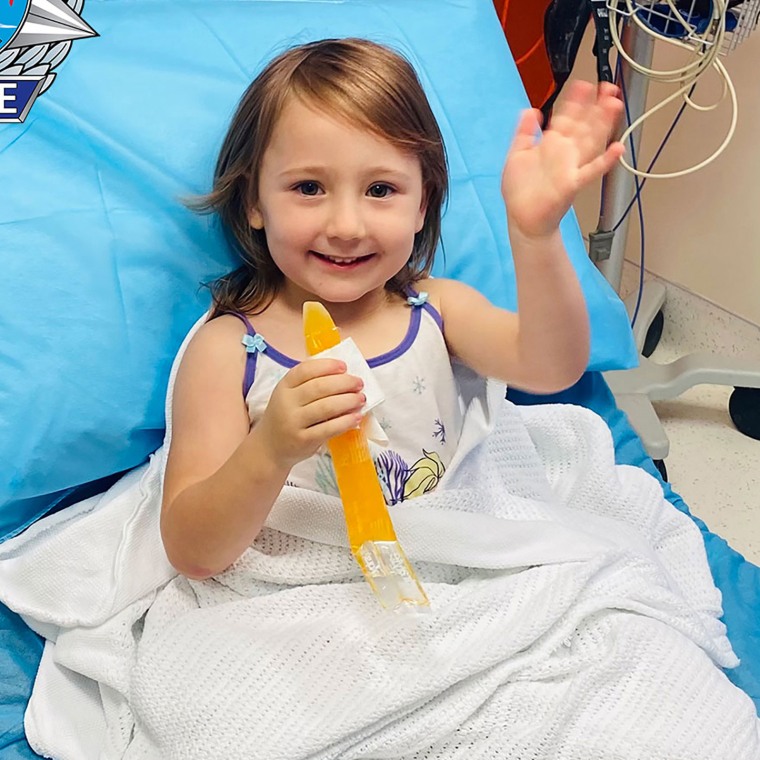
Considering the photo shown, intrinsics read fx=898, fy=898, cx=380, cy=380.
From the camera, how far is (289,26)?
3.48 ft

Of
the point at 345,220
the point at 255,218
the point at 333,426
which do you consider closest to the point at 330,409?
the point at 333,426

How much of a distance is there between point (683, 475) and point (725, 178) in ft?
1.86

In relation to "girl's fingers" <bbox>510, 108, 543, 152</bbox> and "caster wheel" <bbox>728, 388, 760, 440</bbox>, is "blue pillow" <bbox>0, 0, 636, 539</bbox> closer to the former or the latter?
"girl's fingers" <bbox>510, 108, 543, 152</bbox>

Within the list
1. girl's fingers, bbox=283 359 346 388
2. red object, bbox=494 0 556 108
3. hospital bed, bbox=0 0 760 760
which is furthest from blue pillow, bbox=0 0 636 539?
red object, bbox=494 0 556 108

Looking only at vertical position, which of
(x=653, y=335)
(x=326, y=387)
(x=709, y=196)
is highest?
(x=326, y=387)

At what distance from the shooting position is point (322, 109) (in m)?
0.78

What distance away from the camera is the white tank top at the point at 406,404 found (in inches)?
32.5

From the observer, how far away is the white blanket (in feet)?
2.28

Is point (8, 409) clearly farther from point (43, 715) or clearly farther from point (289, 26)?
point (289, 26)

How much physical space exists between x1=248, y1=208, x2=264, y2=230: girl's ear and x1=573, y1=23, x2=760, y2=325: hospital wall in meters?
1.08

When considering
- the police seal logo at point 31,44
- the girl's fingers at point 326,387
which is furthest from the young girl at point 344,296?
the police seal logo at point 31,44

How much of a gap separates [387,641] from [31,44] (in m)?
0.77

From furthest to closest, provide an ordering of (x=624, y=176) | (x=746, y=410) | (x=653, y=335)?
1. (x=653, y=335)
2. (x=746, y=410)
3. (x=624, y=176)

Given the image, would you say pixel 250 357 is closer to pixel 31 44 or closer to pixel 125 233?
pixel 125 233
